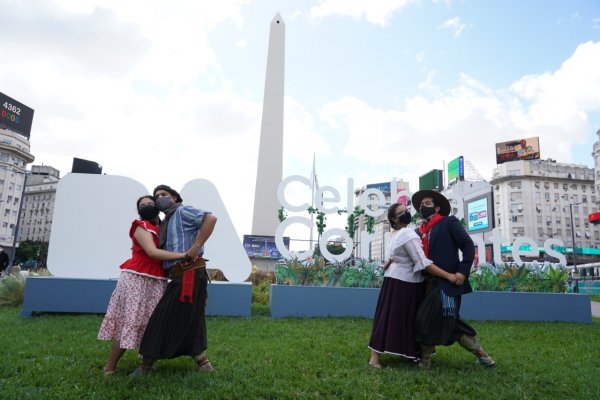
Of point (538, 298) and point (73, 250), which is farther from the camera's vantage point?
point (538, 298)

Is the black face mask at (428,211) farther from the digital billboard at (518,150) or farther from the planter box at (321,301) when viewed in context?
the digital billboard at (518,150)

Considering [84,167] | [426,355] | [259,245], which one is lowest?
[426,355]

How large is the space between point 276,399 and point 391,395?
2.60 ft

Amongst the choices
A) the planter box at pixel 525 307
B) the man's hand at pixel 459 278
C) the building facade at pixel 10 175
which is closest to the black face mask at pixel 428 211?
the man's hand at pixel 459 278

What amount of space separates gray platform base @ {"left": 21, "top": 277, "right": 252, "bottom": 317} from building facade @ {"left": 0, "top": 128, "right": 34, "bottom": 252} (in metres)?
55.0

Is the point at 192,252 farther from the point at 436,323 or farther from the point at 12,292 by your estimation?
the point at 12,292

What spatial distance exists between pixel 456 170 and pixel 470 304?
43564 millimetres

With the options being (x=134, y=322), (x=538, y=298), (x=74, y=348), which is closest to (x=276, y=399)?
(x=134, y=322)

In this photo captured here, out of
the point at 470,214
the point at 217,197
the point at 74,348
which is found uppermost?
the point at 470,214

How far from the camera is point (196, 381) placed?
121 inches

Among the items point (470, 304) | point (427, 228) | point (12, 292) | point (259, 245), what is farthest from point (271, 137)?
point (427, 228)

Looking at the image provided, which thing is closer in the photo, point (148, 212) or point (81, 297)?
point (148, 212)

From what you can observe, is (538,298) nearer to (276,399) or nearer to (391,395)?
(391,395)

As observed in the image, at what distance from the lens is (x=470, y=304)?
784 centimetres
